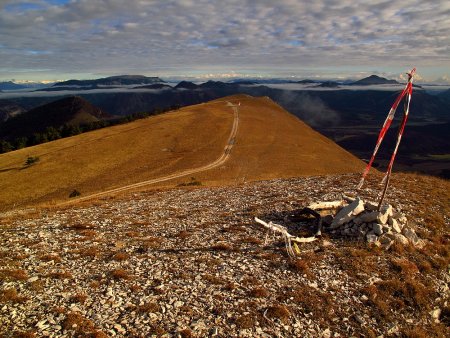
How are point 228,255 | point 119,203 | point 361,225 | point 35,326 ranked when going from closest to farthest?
point 35,326
point 228,255
point 361,225
point 119,203

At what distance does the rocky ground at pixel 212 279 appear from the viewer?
15.5m

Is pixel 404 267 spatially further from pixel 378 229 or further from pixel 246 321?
pixel 246 321

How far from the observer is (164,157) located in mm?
88375

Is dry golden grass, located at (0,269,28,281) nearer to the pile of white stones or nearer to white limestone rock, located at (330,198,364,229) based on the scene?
the pile of white stones

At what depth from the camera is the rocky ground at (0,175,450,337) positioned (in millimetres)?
15531

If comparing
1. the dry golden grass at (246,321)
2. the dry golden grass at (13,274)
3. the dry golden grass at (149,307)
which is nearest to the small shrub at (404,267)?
the dry golden grass at (246,321)

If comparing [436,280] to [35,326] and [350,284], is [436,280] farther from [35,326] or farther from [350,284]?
[35,326]

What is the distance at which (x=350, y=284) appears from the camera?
1944 cm

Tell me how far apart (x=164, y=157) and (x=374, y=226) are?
6929 cm

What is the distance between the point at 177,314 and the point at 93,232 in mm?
13133

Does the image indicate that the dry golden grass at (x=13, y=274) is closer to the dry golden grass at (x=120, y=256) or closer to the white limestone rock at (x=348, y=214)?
the dry golden grass at (x=120, y=256)

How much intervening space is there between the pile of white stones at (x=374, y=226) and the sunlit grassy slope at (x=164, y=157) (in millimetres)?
37975

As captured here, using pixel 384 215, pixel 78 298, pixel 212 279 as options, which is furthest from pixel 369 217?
pixel 78 298

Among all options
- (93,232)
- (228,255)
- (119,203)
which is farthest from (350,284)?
(119,203)
